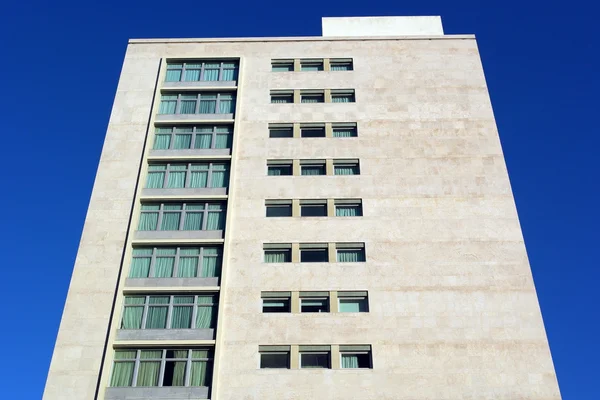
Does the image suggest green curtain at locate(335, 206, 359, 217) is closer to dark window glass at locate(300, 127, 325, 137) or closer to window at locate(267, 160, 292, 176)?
window at locate(267, 160, 292, 176)

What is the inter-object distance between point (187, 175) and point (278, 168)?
554 centimetres

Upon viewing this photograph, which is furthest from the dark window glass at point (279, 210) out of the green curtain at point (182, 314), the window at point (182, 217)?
the green curtain at point (182, 314)

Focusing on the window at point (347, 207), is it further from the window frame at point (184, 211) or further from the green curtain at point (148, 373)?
the green curtain at point (148, 373)

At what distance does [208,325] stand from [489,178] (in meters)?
18.4

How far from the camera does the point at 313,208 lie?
115 ft

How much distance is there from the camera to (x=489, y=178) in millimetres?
35844

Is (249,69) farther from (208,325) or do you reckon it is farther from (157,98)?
(208,325)

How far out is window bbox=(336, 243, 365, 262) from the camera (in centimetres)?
3303

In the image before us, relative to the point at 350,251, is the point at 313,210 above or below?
above

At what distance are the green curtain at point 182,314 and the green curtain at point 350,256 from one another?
828cm

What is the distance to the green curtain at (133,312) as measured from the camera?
3092cm

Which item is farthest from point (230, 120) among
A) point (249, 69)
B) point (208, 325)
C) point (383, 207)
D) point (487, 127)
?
point (487, 127)

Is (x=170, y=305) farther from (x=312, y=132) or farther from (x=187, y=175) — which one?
(x=312, y=132)

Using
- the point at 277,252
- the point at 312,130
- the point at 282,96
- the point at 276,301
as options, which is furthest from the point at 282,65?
the point at 276,301
